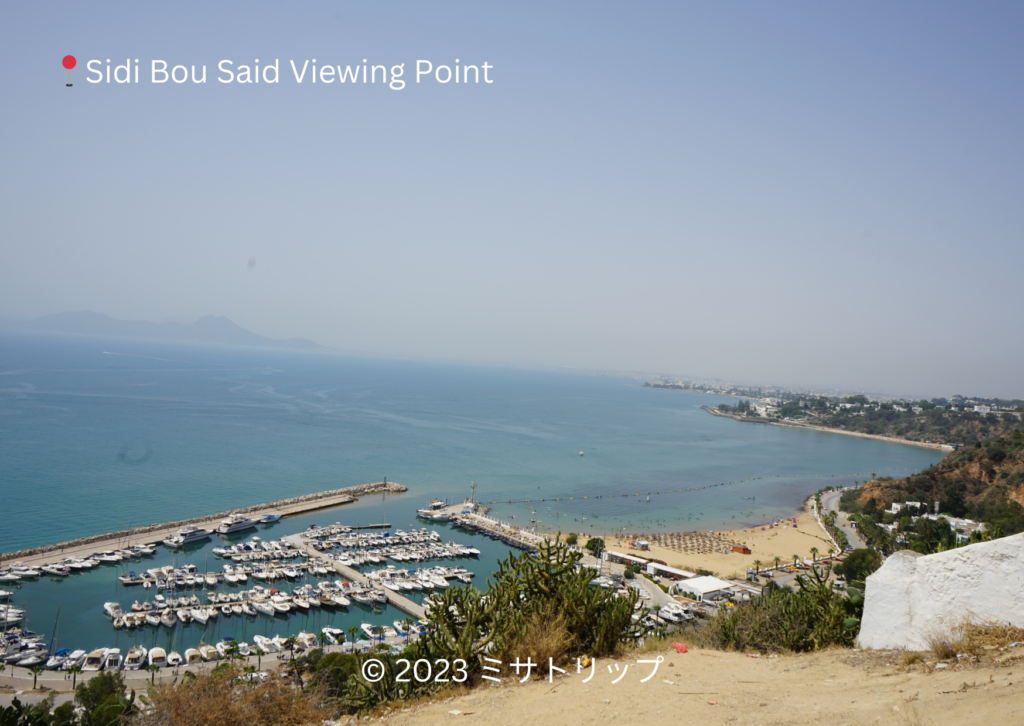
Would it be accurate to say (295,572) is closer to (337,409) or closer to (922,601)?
(922,601)

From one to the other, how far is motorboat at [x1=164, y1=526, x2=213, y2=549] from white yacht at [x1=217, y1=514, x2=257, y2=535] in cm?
66

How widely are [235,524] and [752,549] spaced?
27532mm

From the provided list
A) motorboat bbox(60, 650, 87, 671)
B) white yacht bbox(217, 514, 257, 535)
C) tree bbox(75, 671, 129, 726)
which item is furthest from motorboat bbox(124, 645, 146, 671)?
white yacht bbox(217, 514, 257, 535)

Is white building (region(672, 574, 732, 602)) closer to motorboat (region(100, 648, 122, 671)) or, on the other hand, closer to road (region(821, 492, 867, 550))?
road (region(821, 492, 867, 550))

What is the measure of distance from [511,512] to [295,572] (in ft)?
51.4

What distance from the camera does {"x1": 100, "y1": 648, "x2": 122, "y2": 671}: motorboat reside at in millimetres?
15258

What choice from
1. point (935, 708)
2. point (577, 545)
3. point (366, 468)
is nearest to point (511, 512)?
point (577, 545)

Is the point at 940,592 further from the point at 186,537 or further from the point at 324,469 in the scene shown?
the point at 324,469

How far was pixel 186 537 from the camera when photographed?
26.3m

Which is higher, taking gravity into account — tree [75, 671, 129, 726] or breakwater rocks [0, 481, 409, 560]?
tree [75, 671, 129, 726]

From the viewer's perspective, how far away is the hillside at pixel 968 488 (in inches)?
1293

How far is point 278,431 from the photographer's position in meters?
55.6

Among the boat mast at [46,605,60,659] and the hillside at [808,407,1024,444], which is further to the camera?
the hillside at [808,407,1024,444]

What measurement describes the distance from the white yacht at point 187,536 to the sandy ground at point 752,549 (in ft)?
67.5
